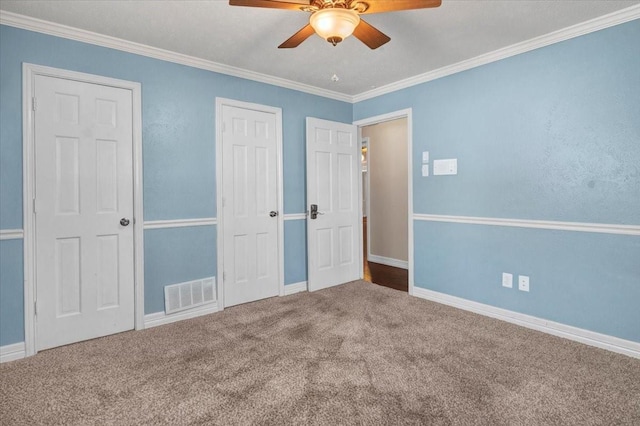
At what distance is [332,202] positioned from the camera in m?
4.38

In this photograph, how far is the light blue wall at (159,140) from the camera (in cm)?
251

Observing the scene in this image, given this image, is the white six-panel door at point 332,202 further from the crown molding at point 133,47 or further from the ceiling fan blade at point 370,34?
the ceiling fan blade at point 370,34

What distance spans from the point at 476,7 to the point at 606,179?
1.63 meters

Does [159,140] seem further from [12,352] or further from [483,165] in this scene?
[483,165]

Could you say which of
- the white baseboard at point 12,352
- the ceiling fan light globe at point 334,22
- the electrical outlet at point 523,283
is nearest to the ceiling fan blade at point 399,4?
the ceiling fan light globe at point 334,22

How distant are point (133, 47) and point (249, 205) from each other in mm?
1785

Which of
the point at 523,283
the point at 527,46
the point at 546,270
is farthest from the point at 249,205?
the point at 527,46

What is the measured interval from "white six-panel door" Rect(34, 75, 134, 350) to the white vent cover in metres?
0.31

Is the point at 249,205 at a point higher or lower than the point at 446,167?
lower

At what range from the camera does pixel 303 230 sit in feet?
13.8

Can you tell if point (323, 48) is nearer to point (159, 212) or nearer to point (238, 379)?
point (159, 212)

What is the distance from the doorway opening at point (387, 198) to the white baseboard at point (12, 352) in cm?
396

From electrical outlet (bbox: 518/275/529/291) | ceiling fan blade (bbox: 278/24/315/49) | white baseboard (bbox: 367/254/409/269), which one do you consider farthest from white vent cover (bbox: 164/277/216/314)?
white baseboard (bbox: 367/254/409/269)

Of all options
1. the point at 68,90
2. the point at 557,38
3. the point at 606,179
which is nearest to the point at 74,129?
the point at 68,90
